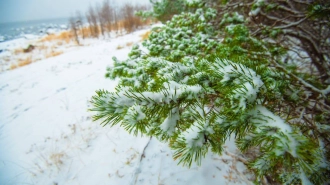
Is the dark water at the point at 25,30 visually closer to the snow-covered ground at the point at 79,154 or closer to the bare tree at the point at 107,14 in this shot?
the bare tree at the point at 107,14

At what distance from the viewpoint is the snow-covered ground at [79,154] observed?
6.42 ft

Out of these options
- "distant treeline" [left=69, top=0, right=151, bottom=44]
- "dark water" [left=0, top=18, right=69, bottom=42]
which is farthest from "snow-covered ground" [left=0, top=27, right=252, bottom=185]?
"dark water" [left=0, top=18, right=69, bottom=42]

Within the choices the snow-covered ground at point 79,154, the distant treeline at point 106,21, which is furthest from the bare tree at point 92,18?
the snow-covered ground at point 79,154

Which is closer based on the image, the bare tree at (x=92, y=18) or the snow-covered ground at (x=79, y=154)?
the snow-covered ground at (x=79, y=154)

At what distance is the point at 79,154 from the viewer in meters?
2.59

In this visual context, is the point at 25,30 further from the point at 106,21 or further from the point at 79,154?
the point at 79,154

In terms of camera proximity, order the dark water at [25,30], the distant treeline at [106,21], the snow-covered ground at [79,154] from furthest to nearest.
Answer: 1. the dark water at [25,30]
2. the distant treeline at [106,21]
3. the snow-covered ground at [79,154]

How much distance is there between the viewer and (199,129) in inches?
24.5

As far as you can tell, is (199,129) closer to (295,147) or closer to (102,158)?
(295,147)

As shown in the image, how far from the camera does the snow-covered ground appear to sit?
1957mm

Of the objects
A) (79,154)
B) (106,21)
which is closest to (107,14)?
(106,21)

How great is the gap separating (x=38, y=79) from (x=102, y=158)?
599 centimetres

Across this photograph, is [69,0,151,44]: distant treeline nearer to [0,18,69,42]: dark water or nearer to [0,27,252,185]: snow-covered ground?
[0,18,69,42]: dark water

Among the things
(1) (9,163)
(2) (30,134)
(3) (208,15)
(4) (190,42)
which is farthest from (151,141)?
(2) (30,134)
